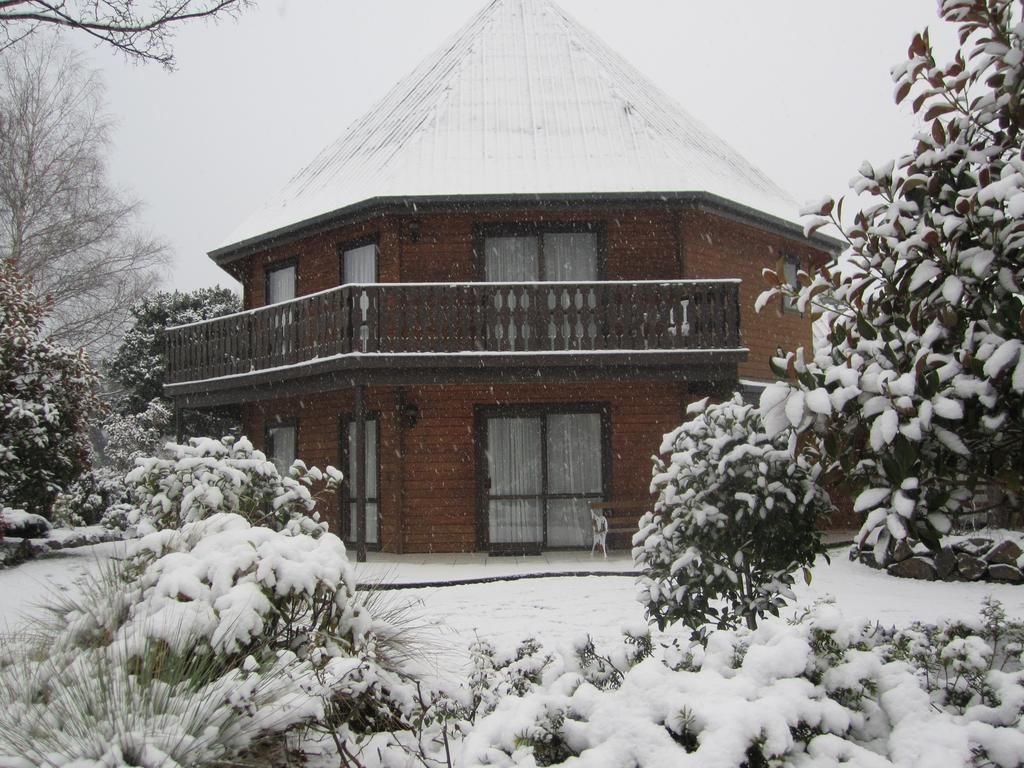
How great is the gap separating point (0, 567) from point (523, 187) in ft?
31.8

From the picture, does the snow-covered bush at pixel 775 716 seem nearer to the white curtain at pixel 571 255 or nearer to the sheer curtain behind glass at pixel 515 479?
the sheer curtain behind glass at pixel 515 479

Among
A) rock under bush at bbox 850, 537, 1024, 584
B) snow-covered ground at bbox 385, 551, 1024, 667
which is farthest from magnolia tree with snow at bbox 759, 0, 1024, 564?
rock under bush at bbox 850, 537, 1024, 584

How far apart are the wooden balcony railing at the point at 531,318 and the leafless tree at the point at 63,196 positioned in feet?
53.0

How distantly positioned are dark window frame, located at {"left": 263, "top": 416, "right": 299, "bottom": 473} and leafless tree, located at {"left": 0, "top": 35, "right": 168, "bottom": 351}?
12243mm

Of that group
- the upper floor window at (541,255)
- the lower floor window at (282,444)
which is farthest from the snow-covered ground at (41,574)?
the upper floor window at (541,255)

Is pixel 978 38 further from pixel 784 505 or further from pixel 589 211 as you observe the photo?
pixel 589 211

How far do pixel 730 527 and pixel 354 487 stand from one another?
11.1 meters

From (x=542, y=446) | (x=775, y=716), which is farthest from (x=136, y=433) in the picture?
(x=775, y=716)

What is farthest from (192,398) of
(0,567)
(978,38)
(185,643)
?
(978,38)

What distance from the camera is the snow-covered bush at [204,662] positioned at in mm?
3201

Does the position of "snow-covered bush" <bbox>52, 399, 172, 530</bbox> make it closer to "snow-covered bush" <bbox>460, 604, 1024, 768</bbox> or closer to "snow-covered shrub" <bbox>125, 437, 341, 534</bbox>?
"snow-covered shrub" <bbox>125, 437, 341, 534</bbox>

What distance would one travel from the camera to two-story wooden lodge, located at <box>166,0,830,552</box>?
13.4 meters

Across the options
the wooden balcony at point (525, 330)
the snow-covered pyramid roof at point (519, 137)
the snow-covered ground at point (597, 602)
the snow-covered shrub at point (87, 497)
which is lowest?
the snow-covered ground at point (597, 602)

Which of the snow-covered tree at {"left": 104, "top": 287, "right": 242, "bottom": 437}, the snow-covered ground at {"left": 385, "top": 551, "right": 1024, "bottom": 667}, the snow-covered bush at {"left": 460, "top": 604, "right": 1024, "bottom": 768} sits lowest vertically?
the snow-covered ground at {"left": 385, "top": 551, "right": 1024, "bottom": 667}
